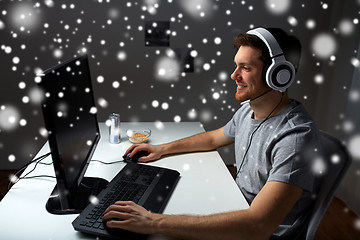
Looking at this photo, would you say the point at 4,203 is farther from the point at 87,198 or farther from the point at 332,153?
the point at 332,153

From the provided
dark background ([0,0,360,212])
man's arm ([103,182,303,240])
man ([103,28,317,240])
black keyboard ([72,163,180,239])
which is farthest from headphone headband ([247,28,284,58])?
dark background ([0,0,360,212])

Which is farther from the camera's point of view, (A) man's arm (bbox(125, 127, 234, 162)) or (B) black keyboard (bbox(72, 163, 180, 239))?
(A) man's arm (bbox(125, 127, 234, 162))

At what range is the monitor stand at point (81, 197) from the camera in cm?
94

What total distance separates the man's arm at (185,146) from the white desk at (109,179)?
0.10ft

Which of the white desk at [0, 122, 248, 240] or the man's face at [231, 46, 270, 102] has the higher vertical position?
the man's face at [231, 46, 270, 102]

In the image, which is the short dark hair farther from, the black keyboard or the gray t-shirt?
the black keyboard

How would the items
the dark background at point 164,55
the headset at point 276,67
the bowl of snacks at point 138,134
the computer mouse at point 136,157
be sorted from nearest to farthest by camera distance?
the headset at point 276,67 → the computer mouse at point 136,157 → the bowl of snacks at point 138,134 → the dark background at point 164,55

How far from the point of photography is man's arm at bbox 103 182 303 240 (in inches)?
33.1

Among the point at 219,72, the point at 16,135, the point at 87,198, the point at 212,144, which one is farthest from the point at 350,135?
the point at 16,135

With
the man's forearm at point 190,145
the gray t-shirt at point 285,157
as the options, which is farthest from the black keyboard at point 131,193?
the gray t-shirt at point 285,157

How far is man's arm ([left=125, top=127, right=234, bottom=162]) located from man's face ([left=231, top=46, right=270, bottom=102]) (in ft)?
1.08

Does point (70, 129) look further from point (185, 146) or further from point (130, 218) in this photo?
point (185, 146)

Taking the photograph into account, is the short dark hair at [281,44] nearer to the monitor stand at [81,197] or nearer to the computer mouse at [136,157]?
the computer mouse at [136,157]

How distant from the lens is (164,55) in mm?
2461
